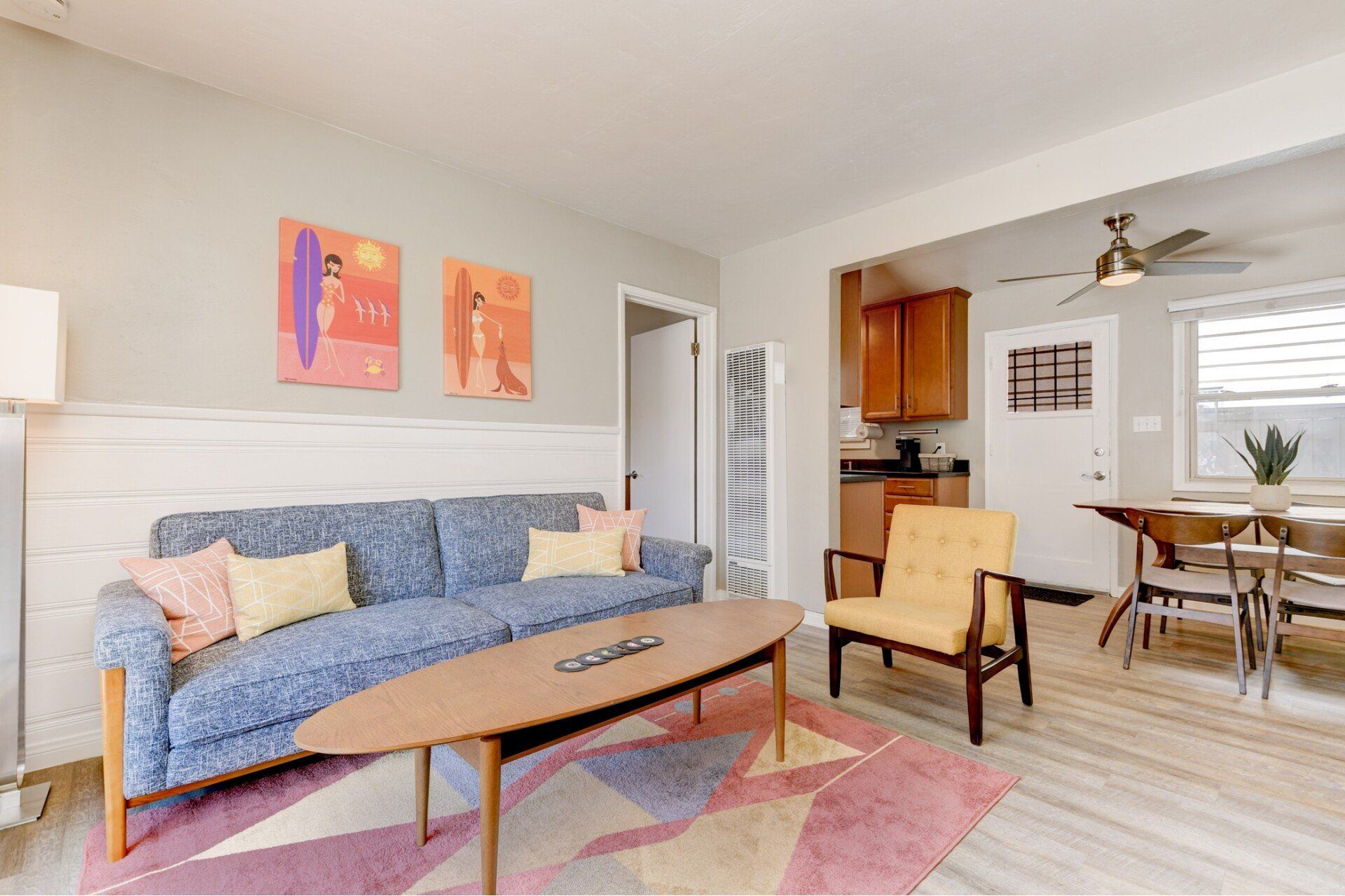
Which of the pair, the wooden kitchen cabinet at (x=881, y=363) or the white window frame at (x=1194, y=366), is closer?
the white window frame at (x=1194, y=366)

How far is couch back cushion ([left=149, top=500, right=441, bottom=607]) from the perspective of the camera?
7.35 feet

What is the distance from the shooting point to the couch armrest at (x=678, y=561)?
304 centimetres

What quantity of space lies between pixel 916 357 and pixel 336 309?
4.60 meters

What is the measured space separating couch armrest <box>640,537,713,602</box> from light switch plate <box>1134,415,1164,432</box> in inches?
145

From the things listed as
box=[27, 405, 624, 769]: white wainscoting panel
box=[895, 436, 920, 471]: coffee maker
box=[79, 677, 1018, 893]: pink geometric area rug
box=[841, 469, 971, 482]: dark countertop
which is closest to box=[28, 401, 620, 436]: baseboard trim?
box=[27, 405, 624, 769]: white wainscoting panel

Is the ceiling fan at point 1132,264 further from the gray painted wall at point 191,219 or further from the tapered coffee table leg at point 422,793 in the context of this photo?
the tapered coffee table leg at point 422,793

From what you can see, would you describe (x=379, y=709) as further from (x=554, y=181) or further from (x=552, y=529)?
(x=554, y=181)

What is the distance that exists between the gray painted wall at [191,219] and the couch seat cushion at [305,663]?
1.05m

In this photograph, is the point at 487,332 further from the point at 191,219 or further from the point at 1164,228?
the point at 1164,228

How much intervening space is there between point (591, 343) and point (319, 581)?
2.04 meters

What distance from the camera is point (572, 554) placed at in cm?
299

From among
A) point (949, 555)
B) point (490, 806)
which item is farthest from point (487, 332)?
point (949, 555)

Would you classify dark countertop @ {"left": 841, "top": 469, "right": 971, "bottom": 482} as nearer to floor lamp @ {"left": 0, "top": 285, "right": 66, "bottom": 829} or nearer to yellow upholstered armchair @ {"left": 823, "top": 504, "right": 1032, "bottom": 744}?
yellow upholstered armchair @ {"left": 823, "top": 504, "right": 1032, "bottom": 744}

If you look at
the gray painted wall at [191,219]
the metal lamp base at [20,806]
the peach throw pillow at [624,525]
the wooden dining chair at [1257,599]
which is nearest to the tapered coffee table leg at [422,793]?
the metal lamp base at [20,806]
